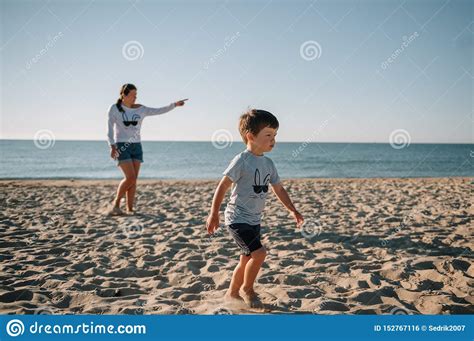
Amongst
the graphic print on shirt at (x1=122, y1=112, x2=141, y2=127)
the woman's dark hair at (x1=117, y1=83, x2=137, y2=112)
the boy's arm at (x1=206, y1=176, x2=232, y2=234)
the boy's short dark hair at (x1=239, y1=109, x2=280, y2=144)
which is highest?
the woman's dark hair at (x1=117, y1=83, x2=137, y2=112)

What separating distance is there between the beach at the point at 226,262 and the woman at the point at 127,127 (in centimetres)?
89

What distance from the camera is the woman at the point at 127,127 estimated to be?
542 cm

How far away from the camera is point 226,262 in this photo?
355 cm

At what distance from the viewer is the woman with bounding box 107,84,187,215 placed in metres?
5.42

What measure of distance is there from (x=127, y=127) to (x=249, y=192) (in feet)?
11.7

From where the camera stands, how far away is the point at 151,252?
3.88m

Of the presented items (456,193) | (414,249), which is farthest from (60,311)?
(456,193)

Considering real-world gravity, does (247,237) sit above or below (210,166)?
below

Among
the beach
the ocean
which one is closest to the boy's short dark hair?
the beach

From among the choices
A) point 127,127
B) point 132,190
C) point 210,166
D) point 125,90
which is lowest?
point 132,190

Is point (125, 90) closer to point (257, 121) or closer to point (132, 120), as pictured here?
point (132, 120)

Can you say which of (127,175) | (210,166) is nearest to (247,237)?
(127,175)

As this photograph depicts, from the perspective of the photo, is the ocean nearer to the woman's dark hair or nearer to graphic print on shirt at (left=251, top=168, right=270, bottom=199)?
the woman's dark hair

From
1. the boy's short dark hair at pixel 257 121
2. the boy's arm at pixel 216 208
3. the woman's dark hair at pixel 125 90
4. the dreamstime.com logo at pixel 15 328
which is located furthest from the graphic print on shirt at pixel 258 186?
the woman's dark hair at pixel 125 90
